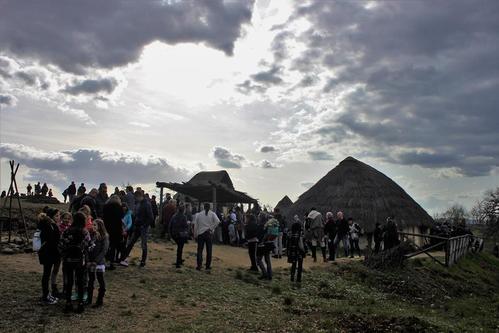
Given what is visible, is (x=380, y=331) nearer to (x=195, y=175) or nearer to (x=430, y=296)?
(x=430, y=296)

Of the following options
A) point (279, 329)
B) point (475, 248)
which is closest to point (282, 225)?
point (279, 329)

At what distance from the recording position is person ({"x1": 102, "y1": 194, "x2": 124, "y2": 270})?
36.4 ft

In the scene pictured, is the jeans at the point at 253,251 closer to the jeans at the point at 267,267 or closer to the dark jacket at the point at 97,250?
the jeans at the point at 267,267

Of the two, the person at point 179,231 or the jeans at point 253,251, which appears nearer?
the person at point 179,231

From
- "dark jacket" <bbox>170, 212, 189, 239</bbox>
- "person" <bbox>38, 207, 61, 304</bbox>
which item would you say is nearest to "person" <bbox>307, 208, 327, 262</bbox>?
"dark jacket" <bbox>170, 212, 189, 239</bbox>

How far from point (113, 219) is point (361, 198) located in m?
22.2

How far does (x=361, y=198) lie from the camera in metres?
30.5

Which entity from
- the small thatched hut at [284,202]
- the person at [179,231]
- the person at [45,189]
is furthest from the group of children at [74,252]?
the small thatched hut at [284,202]

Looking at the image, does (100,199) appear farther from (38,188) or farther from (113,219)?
(38,188)

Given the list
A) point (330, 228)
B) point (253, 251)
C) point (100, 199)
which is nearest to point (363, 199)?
point (330, 228)

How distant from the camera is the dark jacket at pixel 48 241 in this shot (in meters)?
8.35

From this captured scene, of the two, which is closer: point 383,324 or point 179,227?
point 383,324

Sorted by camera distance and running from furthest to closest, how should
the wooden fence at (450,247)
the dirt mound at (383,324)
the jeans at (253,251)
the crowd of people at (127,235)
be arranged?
the wooden fence at (450,247)
the jeans at (253,251)
the dirt mound at (383,324)
the crowd of people at (127,235)

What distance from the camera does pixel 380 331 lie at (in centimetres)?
859
